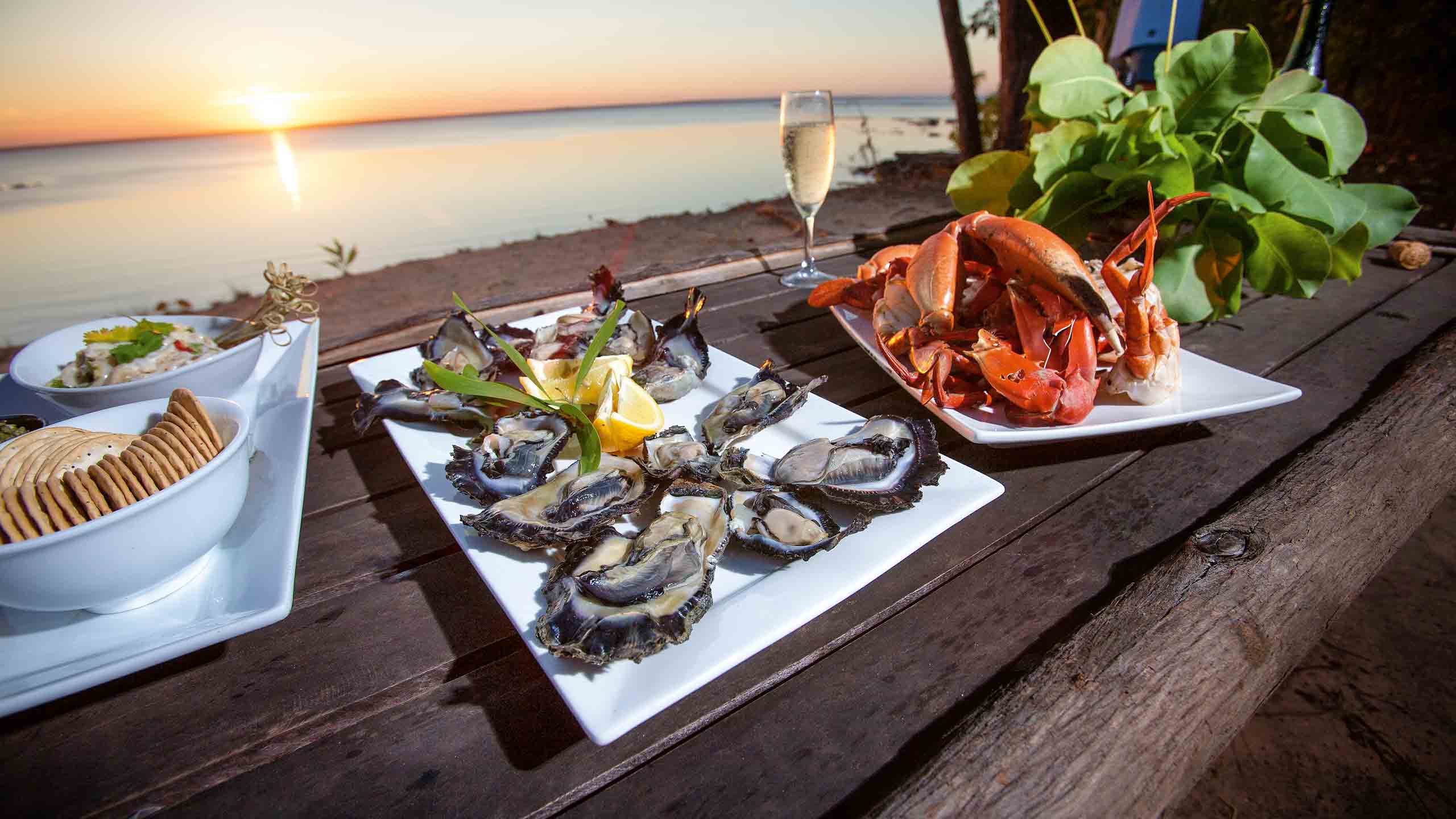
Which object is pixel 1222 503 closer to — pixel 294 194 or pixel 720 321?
pixel 720 321

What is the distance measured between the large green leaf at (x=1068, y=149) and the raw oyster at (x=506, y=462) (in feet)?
4.82

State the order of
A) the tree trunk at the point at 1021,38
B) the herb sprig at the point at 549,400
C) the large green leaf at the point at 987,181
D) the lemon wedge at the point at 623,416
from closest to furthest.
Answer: the herb sprig at the point at 549,400
the lemon wedge at the point at 623,416
the large green leaf at the point at 987,181
the tree trunk at the point at 1021,38

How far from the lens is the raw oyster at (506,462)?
36.6 inches

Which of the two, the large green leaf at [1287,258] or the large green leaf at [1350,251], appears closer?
the large green leaf at [1287,258]

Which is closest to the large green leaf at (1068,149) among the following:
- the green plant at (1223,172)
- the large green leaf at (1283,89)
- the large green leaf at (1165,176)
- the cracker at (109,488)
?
the green plant at (1223,172)

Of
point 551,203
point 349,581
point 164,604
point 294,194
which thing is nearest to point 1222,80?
point 349,581

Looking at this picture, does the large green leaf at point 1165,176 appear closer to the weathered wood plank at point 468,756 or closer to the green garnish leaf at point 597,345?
the green garnish leaf at point 597,345

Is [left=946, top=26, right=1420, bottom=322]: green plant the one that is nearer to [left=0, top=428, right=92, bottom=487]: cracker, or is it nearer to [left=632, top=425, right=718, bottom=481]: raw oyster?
[left=632, top=425, right=718, bottom=481]: raw oyster

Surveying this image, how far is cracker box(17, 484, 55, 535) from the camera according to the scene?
68cm

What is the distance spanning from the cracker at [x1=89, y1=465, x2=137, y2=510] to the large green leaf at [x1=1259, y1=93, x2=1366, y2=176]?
242 centimetres

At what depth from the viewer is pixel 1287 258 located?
5.25 ft

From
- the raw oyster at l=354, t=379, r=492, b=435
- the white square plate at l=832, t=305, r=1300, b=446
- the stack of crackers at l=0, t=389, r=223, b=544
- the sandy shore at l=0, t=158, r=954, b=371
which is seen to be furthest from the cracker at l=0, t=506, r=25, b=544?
the sandy shore at l=0, t=158, r=954, b=371

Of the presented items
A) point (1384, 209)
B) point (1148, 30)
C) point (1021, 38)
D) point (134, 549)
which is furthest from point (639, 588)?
point (1021, 38)

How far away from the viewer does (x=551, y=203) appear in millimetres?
12844
